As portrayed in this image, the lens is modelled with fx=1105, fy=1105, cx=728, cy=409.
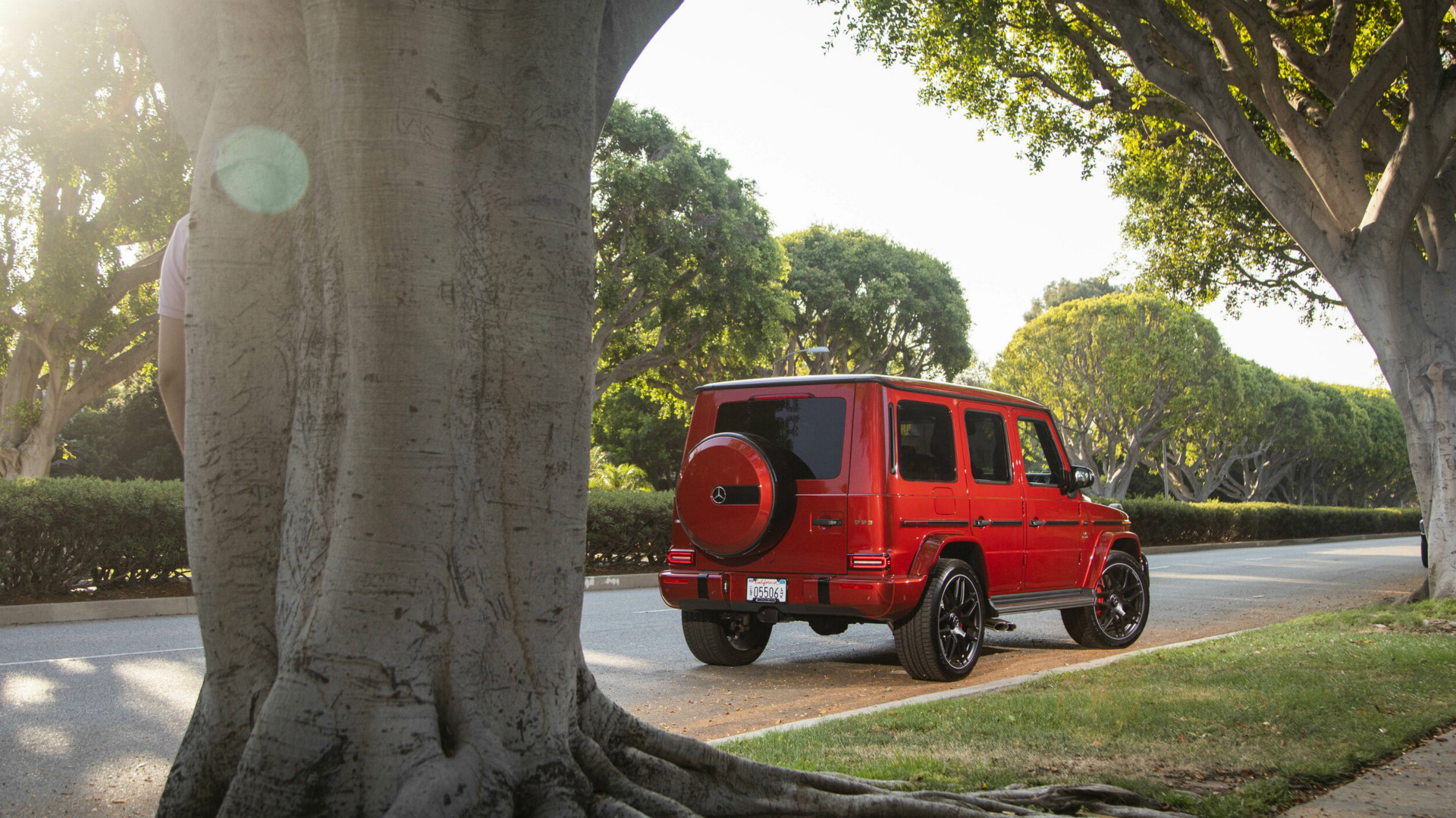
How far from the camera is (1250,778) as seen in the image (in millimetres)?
4449

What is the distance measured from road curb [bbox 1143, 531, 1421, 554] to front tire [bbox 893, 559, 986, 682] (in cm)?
2371

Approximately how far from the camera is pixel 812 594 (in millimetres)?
7762

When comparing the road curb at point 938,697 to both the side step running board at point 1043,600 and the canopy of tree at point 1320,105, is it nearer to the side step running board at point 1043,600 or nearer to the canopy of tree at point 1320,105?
the side step running board at point 1043,600

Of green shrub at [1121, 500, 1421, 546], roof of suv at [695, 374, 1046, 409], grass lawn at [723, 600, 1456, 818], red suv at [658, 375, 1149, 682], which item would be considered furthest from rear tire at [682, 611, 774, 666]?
green shrub at [1121, 500, 1421, 546]

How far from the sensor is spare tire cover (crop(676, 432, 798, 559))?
7.69 m

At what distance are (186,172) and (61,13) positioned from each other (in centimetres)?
287

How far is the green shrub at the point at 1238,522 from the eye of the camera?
34594 millimetres

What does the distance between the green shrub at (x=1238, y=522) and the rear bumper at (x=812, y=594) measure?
89.3ft

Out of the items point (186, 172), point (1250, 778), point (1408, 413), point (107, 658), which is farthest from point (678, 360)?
point (1250, 778)

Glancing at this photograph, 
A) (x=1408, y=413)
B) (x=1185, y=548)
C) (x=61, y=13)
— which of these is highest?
(x=61, y=13)

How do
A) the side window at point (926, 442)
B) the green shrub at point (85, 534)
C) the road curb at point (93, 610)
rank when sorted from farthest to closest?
the green shrub at point (85, 534) → the road curb at point (93, 610) → the side window at point (926, 442)

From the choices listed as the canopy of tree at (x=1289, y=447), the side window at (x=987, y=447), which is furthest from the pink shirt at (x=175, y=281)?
the canopy of tree at (x=1289, y=447)

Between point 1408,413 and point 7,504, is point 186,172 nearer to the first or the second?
point 7,504

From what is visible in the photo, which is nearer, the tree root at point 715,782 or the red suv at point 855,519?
the tree root at point 715,782
